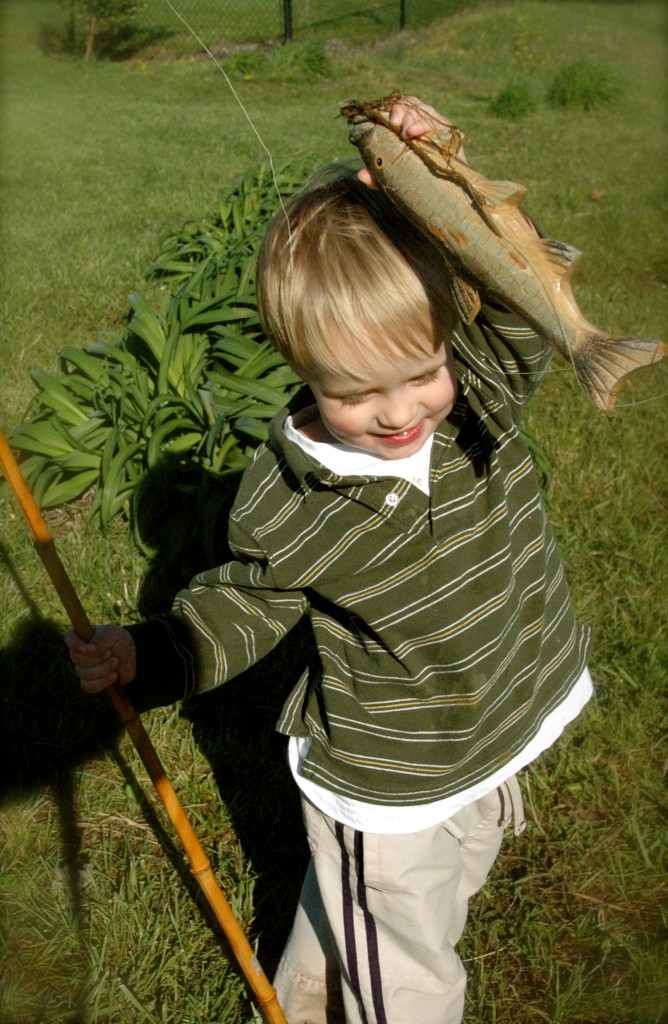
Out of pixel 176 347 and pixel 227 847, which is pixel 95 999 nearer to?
pixel 227 847

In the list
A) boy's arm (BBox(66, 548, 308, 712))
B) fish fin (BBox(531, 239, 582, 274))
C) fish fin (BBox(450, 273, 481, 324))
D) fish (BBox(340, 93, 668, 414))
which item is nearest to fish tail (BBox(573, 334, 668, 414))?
fish (BBox(340, 93, 668, 414))

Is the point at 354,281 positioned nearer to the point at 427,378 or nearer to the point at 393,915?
the point at 427,378

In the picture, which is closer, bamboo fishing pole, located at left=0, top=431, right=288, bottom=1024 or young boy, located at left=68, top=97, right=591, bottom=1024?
bamboo fishing pole, located at left=0, top=431, right=288, bottom=1024

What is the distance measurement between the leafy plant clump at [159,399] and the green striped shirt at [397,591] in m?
1.56

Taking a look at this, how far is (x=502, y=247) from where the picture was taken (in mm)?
1296

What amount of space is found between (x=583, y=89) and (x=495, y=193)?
544 inches

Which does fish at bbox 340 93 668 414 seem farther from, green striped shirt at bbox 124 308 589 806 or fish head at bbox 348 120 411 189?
green striped shirt at bbox 124 308 589 806

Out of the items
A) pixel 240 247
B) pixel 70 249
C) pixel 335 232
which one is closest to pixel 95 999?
pixel 335 232

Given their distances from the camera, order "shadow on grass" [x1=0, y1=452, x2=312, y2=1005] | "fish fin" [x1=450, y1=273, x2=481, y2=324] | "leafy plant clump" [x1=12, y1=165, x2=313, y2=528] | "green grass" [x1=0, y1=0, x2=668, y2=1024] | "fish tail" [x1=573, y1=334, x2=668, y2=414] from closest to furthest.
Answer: "fish tail" [x1=573, y1=334, x2=668, y2=414]
"fish fin" [x1=450, y1=273, x2=481, y2=324]
"green grass" [x1=0, y1=0, x2=668, y2=1024]
"shadow on grass" [x1=0, y1=452, x2=312, y2=1005]
"leafy plant clump" [x1=12, y1=165, x2=313, y2=528]

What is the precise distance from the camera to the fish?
1277mm

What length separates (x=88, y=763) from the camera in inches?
111

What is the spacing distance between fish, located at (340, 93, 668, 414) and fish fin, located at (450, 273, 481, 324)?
0.07 metres

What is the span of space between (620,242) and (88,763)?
5.78 meters

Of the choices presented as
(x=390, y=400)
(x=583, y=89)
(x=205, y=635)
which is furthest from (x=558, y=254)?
(x=583, y=89)
